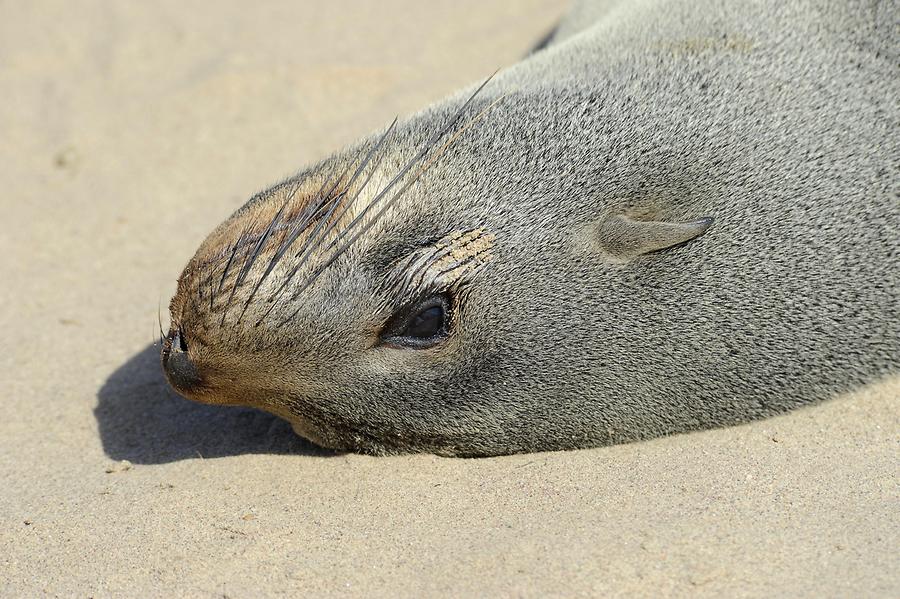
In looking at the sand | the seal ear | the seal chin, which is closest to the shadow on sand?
the sand

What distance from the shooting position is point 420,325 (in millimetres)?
3328

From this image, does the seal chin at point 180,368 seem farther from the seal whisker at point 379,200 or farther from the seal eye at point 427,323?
the seal eye at point 427,323

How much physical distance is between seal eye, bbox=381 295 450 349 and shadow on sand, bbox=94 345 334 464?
22.8 inches

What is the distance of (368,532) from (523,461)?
58 centimetres

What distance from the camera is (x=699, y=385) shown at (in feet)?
11.3

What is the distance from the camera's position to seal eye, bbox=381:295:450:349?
3.31 metres

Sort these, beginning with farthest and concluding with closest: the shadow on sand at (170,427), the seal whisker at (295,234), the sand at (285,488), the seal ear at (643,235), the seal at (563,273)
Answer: the shadow on sand at (170,427), the seal ear at (643,235), the seal at (563,273), the seal whisker at (295,234), the sand at (285,488)

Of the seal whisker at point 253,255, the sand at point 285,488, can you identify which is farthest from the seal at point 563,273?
the sand at point 285,488

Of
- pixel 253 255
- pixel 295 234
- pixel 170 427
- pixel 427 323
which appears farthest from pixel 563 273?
pixel 170 427

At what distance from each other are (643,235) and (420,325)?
77 cm

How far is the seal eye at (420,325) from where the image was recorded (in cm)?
331

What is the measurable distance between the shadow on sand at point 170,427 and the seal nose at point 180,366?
51 centimetres

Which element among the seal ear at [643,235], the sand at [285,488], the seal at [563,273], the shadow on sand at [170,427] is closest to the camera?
the sand at [285,488]

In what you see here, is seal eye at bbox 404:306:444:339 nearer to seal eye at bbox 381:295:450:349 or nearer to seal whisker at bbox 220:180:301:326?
seal eye at bbox 381:295:450:349
